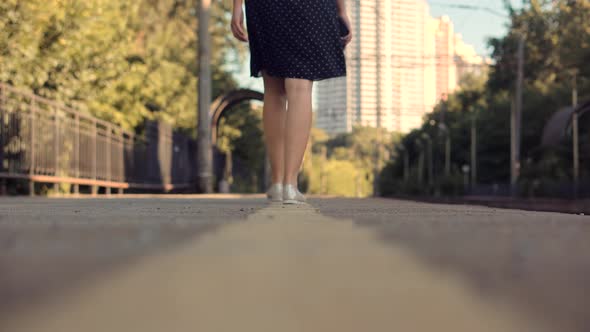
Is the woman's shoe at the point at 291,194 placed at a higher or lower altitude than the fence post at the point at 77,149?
lower

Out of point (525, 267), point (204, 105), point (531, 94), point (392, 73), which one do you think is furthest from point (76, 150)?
point (392, 73)

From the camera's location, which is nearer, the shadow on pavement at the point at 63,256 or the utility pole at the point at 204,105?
the shadow on pavement at the point at 63,256

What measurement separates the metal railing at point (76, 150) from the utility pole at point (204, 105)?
111cm

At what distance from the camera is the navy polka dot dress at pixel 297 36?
493 cm

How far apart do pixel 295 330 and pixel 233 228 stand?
0.93 metres

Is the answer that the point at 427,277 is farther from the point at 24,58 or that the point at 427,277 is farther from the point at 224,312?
the point at 24,58

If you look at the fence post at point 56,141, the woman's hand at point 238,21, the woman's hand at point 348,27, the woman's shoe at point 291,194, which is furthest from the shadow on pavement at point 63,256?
the fence post at point 56,141

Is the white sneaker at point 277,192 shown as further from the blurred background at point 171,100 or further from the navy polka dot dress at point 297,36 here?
the blurred background at point 171,100

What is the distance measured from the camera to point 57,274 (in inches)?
47.9

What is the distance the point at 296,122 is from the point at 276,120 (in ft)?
2.12

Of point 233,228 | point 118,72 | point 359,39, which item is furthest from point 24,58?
point 359,39

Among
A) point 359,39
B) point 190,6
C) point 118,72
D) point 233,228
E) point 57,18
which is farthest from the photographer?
point 359,39

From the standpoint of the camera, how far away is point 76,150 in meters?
15.4

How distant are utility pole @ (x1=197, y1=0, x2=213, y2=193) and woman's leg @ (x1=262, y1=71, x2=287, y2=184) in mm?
13301
